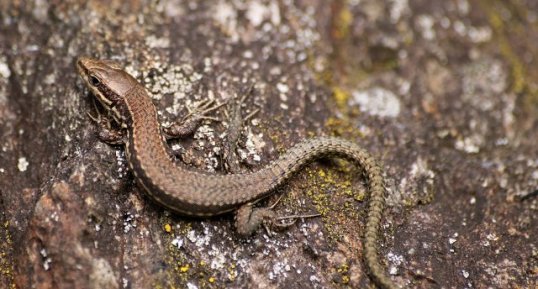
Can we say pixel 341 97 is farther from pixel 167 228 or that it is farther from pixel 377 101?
pixel 167 228

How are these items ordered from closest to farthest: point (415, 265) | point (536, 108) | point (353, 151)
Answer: point (415, 265) < point (353, 151) < point (536, 108)

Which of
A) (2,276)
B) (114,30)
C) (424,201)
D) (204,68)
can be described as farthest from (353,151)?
(2,276)

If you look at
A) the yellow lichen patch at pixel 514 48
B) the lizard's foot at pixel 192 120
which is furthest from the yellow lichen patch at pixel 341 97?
the yellow lichen patch at pixel 514 48

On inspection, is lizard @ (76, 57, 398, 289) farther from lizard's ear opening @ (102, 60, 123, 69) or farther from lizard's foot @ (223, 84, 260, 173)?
lizard's foot @ (223, 84, 260, 173)

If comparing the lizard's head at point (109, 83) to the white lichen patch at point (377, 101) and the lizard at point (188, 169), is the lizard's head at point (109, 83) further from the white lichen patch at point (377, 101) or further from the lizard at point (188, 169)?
the white lichen patch at point (377, 101)

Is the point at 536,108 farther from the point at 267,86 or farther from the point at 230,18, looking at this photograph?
the point at 230,18

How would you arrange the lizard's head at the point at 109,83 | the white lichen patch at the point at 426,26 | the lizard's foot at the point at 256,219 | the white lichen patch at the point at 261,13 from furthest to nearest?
the white lichen patch at the point at 426,26
the white lichen patch at the point at 261,13
the lizard's head at the point at 109,83
the lizard's foot at the point at 256,219

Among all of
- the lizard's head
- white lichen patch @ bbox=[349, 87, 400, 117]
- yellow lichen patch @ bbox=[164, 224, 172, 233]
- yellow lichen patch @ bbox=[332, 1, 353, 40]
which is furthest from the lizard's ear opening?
yellow lichen patch @ bbox=[332, 1, 353, 40]
